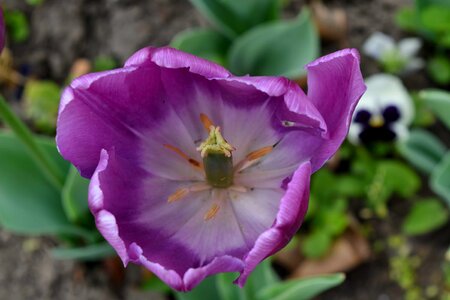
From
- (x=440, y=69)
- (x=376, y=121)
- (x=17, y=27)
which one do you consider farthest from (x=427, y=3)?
(x=17, y=27)

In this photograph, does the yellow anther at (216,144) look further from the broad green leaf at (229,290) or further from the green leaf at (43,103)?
the green leaf at (43,103)

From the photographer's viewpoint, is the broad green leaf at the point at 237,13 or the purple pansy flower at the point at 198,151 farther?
the broad green leaf at the point at 237,13

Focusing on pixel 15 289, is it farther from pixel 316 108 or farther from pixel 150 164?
pixel 316 108

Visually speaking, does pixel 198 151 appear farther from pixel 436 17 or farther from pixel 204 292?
pixel 436 17

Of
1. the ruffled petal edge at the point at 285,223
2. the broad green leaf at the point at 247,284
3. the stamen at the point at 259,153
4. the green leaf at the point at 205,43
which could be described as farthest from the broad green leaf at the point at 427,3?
the ruffled petal edge at the point at 285,223

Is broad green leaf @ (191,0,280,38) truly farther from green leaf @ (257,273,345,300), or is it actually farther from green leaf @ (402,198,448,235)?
green leaf @ (257,273,345,300)
